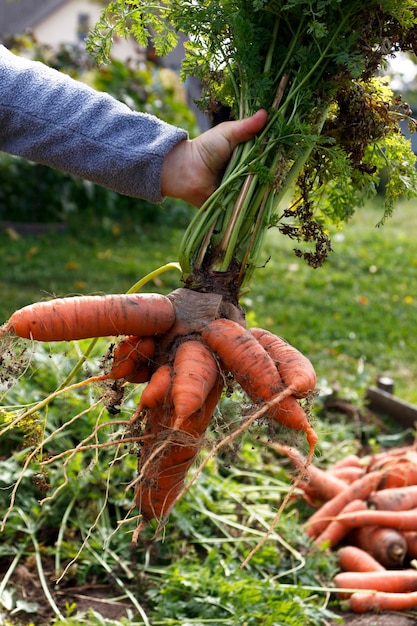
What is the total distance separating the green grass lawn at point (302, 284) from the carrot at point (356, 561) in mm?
1422

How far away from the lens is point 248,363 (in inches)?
89.4

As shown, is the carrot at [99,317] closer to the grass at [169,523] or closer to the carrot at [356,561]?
the grass at [169,523]

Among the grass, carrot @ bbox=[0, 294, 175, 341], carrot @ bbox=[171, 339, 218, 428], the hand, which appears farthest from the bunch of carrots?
the hand

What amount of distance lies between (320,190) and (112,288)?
12.5ft

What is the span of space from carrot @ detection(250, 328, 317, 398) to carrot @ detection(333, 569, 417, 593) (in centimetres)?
111

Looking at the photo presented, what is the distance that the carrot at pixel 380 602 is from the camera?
2893 millimetres

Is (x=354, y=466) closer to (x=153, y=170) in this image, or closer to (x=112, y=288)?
(x=153, y=170)

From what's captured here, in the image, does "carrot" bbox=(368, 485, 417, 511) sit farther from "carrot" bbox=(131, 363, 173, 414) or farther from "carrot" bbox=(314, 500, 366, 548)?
"carrot" bbox=(131, 363, 173, 414)

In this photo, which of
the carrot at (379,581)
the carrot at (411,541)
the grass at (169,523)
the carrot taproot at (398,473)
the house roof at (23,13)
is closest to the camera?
the grass at (169,523)

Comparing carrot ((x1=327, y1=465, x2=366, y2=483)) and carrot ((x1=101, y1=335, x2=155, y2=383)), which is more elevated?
carrot ((x1=101, y1=335, x2=155, y2=383))

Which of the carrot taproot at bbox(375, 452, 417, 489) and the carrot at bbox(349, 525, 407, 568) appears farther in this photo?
the carrot taproot at bbox(375, 452, 417, 489)

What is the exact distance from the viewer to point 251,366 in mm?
2271

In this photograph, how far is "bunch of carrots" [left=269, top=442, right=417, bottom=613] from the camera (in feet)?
9.82

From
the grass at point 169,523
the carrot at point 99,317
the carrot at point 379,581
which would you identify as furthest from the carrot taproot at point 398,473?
the carrot at point 99,317
